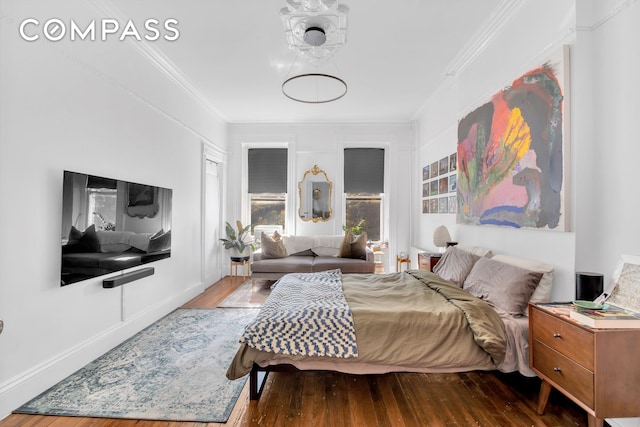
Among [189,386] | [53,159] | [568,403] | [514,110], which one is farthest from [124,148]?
[568,403]

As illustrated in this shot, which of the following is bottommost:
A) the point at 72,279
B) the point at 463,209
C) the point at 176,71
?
the point at 72,279

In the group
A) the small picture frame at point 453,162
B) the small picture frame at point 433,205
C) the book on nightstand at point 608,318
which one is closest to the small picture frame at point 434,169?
the small picture frame at point 433,205

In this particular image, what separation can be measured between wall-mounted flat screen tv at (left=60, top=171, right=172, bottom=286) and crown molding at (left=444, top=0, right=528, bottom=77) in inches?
144

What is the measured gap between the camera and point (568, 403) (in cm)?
201

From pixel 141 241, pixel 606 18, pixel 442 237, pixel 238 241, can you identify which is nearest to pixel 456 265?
pixel 442 237

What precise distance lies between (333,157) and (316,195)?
78 cm

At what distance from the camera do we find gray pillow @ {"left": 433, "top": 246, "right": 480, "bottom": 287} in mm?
2893

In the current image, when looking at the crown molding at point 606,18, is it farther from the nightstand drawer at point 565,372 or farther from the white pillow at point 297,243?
the white pillow at point 297,243

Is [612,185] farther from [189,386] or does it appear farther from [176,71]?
[176,71]

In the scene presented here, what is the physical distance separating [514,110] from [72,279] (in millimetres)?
3698

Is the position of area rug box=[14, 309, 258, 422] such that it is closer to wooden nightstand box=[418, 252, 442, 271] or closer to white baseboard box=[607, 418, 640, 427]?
white baseboard box=[607, 418, 640, 427]

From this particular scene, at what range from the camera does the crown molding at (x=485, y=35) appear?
8.60 ft

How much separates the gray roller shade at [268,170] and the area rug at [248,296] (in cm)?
183

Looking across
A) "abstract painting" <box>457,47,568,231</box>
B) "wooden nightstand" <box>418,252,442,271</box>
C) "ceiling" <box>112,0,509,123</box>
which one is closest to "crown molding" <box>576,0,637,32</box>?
"abstract painting" <box>457,47,568,231</box>
